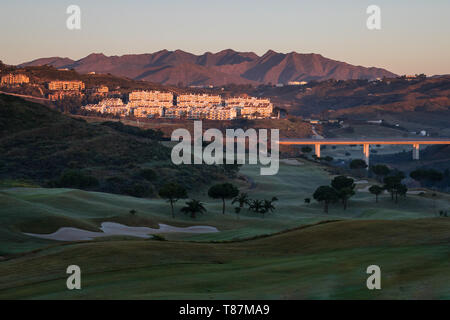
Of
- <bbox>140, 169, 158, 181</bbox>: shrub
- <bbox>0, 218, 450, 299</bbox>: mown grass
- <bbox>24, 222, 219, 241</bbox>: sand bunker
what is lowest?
<bbox>140, 169, 158, 181</bbox>: shrub

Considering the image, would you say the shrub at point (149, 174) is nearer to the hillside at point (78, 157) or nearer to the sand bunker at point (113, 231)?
the hillside at point (78, 157)

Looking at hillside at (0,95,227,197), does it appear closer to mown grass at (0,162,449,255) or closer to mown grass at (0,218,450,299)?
mown grass at (0,162,449,255)

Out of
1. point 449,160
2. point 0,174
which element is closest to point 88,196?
point 0,174

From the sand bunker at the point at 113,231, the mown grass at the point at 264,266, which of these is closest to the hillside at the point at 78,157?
the sand bunker at the point at 113,231

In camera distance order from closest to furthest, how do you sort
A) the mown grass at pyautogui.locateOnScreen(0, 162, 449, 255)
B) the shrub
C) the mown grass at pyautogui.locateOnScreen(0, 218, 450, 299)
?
the mown grass at pyautogui.locateOnScreen(0, 218, 450, 299) < the mown grass at pyautogui.locateOnScreen(0, 162, 449, 255) < the shrub

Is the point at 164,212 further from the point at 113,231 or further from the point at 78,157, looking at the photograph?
the point at 78,157

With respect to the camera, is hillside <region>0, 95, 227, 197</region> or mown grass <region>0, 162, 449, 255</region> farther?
hillside <region>0, 95, 227, 197</region>

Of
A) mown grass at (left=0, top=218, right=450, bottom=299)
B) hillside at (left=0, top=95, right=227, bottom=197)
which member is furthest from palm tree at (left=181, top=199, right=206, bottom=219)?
mown grass at (left=0, top=218, right=450, bottom=299)
